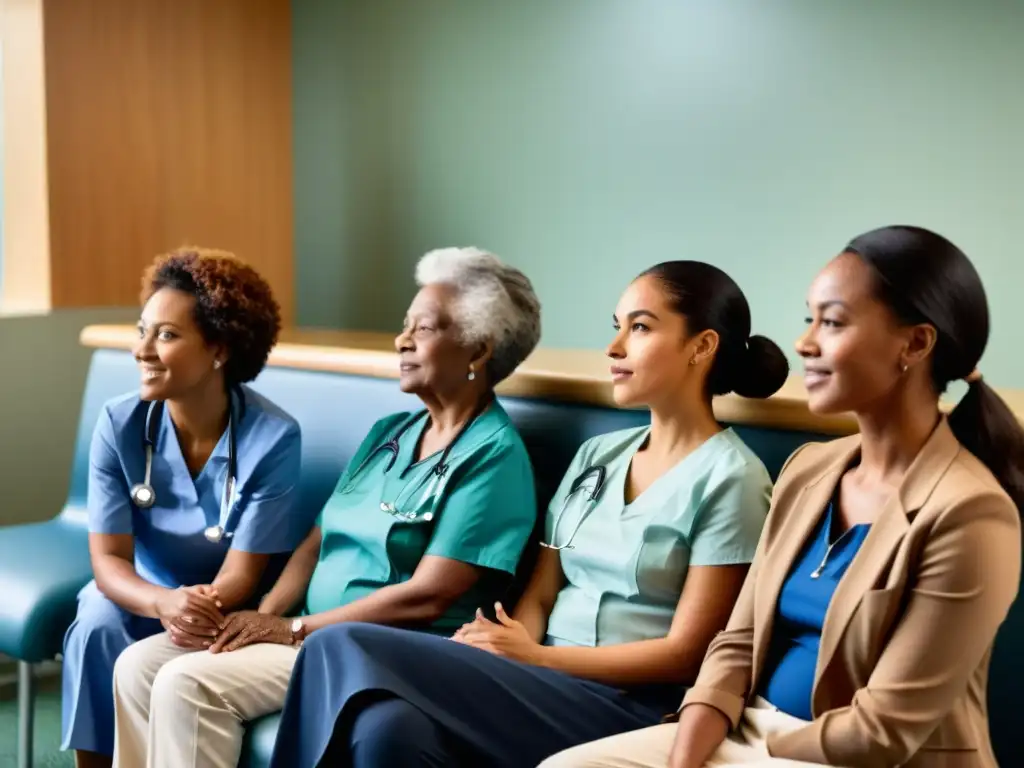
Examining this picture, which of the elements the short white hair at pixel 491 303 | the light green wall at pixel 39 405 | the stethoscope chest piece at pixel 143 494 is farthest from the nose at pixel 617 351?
the light green wall at pixel 39 405

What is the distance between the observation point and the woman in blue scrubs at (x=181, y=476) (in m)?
2.44

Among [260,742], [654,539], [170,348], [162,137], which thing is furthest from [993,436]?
[162,137]

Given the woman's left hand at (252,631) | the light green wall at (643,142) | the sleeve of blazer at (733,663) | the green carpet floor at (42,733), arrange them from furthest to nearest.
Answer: the light green wall at (643,142)
the green carpet floor at (42,733)
the woman's left hand at (252,631)
the sleeve of blazer at (733,663)

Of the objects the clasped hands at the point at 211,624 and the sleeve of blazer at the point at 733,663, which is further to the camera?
the clasped hands at the point at 211,624

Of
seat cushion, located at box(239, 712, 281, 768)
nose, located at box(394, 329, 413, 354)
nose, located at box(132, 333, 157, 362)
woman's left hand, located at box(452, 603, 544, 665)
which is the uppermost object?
nose, located at box(394, 329, 413, 354)

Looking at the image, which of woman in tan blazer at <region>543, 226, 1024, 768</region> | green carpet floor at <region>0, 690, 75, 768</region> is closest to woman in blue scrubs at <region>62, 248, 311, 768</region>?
green carpet floor at <region>0, 690, 75, 768</region>

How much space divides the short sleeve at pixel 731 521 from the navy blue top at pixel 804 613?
0.69ft

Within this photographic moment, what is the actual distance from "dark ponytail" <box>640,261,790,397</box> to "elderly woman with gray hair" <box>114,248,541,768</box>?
0.40 meters

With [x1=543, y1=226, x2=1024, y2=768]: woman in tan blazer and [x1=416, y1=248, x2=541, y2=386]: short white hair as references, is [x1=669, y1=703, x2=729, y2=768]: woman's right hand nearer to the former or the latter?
[x1=543, y1=226, x2=1024, y2=768]: woman in tan blazer

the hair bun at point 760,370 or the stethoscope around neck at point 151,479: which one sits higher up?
the hair bun at point 760,370

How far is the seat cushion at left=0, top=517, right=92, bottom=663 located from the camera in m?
2.64

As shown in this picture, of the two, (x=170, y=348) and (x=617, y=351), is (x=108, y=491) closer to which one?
(x=170, y=348)

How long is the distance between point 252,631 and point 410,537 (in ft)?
1.05

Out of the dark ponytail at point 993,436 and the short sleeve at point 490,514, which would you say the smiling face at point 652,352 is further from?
the dark ponytail at point 993,436
